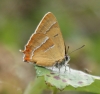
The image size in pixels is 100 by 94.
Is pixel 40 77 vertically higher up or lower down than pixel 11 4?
lower down

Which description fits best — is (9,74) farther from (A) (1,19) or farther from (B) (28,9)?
(B) (28,9)

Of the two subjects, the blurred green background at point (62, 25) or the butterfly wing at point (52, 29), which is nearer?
the butterfly wing at point (52, 29)

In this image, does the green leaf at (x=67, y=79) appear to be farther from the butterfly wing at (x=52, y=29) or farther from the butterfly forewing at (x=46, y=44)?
the butterfly wing at (x=52, y=29)

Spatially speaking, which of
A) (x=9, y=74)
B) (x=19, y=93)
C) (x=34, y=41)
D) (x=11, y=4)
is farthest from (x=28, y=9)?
(x=19, y=93)

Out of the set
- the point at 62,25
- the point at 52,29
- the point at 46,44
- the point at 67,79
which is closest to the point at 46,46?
the point at 46,44

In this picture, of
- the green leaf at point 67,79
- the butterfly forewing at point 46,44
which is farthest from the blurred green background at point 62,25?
the green leaf at point 67,79

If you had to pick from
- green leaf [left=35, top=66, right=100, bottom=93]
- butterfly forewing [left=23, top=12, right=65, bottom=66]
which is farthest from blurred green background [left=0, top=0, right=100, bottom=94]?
green leaf [left=35, top=66, right=100, bottom=93]
